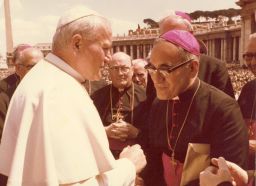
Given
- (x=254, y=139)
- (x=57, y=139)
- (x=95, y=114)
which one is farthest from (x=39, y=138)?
(x=254, y=139)

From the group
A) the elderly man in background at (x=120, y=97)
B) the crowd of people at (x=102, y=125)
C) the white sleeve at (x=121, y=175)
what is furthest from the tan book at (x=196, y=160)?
the elderly man in background at (x=120, y=97)

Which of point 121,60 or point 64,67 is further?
point 121,60

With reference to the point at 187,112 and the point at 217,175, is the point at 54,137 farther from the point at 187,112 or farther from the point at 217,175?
the point at 187,112

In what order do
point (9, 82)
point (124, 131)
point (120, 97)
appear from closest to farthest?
point (124, 131), point (120, 97), point (9, 82)

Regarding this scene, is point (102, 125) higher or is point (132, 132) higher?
point (102, 125)

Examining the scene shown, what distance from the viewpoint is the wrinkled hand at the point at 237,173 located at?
250 cm

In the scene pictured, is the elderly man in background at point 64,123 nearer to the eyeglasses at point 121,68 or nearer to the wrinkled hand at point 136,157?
the wrinkled hand at point 136,157

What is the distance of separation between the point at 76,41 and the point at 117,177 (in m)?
0.77

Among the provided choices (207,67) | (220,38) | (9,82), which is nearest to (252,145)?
(207,67)

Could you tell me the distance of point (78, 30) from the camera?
244 centimetres

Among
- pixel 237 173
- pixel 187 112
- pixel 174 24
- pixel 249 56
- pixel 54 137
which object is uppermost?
pixel 174 24

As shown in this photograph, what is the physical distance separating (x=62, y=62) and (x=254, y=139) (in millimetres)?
1808

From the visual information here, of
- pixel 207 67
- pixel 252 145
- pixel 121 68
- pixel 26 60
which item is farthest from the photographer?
pixel 26 60

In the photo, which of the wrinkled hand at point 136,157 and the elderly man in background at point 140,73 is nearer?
the wrinkled hand at point 136,157
